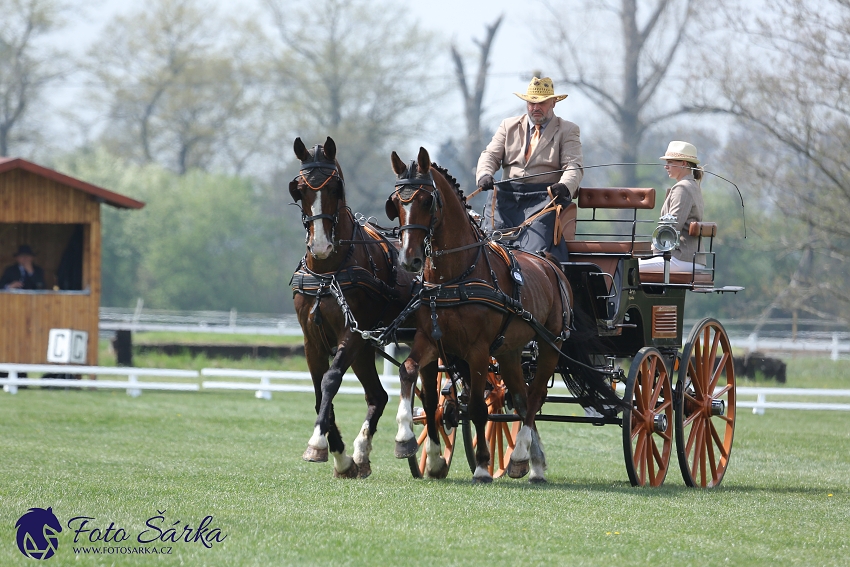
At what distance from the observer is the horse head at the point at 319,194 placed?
810 cm

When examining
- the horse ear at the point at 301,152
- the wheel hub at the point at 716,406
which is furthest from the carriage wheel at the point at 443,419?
the wheel hub at the point at 716,406

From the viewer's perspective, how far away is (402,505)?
7.23 metres

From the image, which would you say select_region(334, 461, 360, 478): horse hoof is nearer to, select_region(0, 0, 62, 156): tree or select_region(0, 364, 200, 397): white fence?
select_region(0, 364, 200, 397): white fence

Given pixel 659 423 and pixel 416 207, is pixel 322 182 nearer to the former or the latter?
pixel 416 207

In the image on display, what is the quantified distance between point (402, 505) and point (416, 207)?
193cm

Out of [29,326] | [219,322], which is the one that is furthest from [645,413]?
[219,322]

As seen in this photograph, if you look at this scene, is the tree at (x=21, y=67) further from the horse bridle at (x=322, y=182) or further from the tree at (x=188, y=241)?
the horse bridle at (x=322, y=182)

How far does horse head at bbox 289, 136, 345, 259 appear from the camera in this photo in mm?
8102

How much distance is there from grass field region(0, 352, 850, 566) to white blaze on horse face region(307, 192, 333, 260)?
158 centimetres

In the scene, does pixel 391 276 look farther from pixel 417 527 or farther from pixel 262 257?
pixel 262 257

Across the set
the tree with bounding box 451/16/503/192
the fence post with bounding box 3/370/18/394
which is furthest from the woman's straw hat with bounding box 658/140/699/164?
the tree with bounding box 451/16/503/192

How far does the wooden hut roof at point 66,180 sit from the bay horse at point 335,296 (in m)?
11.4

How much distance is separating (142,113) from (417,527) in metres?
41.6

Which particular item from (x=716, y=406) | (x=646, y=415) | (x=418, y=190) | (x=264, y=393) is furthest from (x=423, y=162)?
(x=264, y=393)
